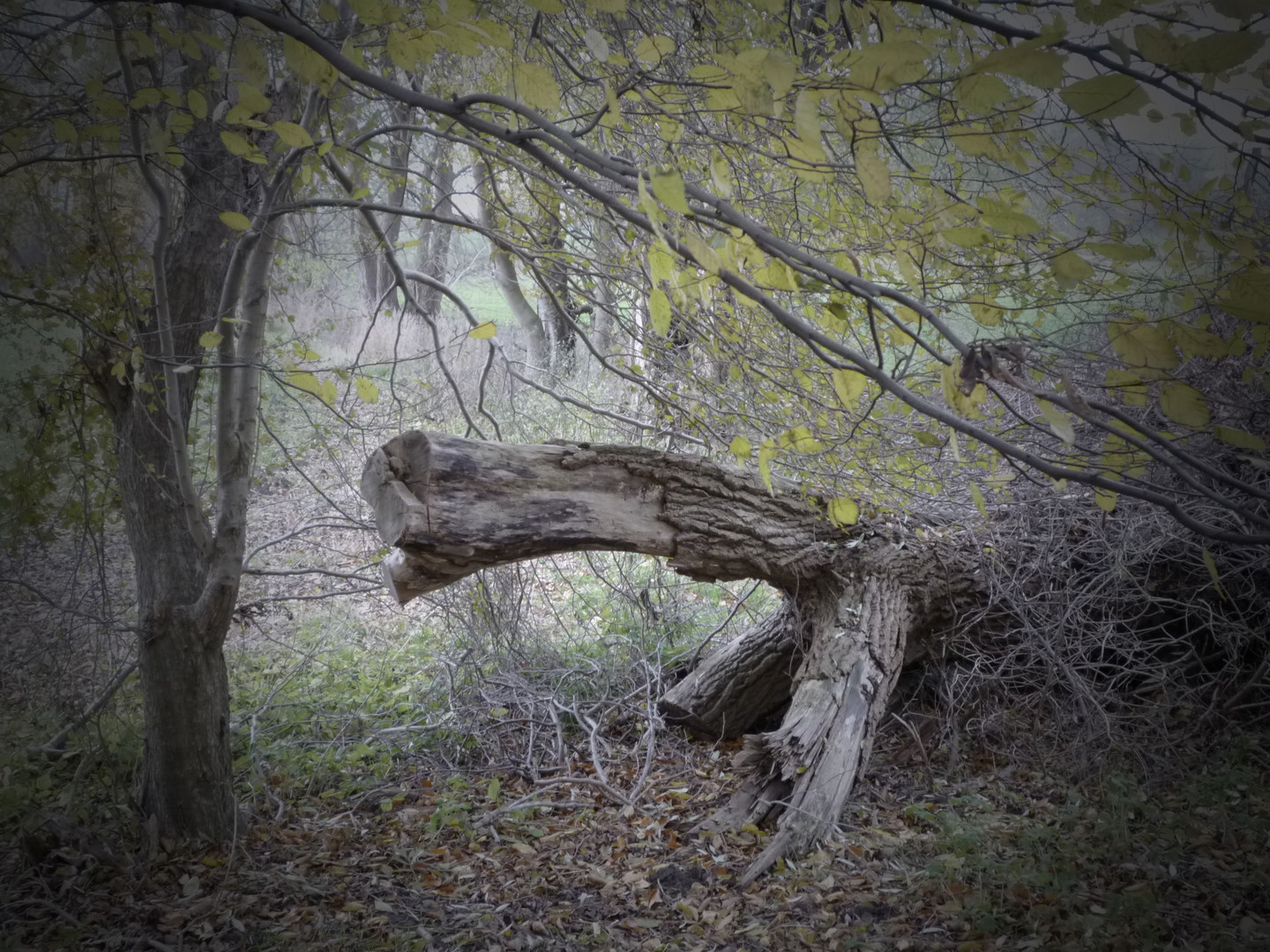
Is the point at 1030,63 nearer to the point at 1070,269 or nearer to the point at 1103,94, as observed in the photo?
the point at 1103,94

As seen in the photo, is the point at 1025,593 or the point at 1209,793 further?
the point at 1025,593

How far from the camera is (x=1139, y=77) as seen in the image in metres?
1.20

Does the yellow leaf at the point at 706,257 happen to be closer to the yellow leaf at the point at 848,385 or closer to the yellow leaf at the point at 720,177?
the yellow leaf at the point at 720,177

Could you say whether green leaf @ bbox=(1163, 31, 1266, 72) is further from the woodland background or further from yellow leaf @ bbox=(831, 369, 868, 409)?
yellow leaf @ bbox=(831, 369, 868, 409)

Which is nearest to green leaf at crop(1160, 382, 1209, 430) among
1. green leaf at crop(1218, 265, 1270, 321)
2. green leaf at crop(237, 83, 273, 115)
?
green leaf at crop(1218, 265, 1270, 321)

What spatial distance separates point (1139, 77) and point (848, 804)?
10.7ft

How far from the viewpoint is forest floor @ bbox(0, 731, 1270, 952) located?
9.20 feet

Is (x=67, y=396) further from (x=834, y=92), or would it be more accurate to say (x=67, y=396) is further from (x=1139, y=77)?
(x=1139, y=77)

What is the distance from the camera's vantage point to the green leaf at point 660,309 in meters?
1.36

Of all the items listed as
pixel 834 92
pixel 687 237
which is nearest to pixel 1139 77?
pixel 834 92

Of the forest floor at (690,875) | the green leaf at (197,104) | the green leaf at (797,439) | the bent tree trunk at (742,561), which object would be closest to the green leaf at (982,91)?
the green leaf at (797,439)

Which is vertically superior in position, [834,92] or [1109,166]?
[1109,166]

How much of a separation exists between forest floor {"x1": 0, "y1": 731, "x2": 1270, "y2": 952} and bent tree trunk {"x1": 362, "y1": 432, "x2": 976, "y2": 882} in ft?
0.94

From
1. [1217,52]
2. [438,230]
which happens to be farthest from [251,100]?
[438,230]
